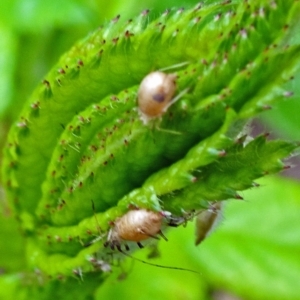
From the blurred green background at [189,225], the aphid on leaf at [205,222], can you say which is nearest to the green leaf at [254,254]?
the blurred green background at [189,225]

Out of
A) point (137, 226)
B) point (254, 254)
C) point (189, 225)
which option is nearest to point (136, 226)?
point (137, 226)

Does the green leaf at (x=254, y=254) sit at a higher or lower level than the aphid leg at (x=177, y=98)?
higher

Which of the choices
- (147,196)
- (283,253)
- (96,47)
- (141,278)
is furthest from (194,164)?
(283,253)

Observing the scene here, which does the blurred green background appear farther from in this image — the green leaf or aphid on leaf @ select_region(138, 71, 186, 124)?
aphid on leaf @ select_region(138, 71, 186, 124)

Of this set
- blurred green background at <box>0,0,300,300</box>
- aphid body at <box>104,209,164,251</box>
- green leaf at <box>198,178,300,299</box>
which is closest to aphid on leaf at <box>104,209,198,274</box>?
aphid body at <box>104,209,164,251</box>

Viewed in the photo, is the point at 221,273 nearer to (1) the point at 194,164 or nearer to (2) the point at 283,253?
(2) the point at 283,253

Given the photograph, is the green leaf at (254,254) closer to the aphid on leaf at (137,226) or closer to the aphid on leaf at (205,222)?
the aphid on leaf at (205,222)
